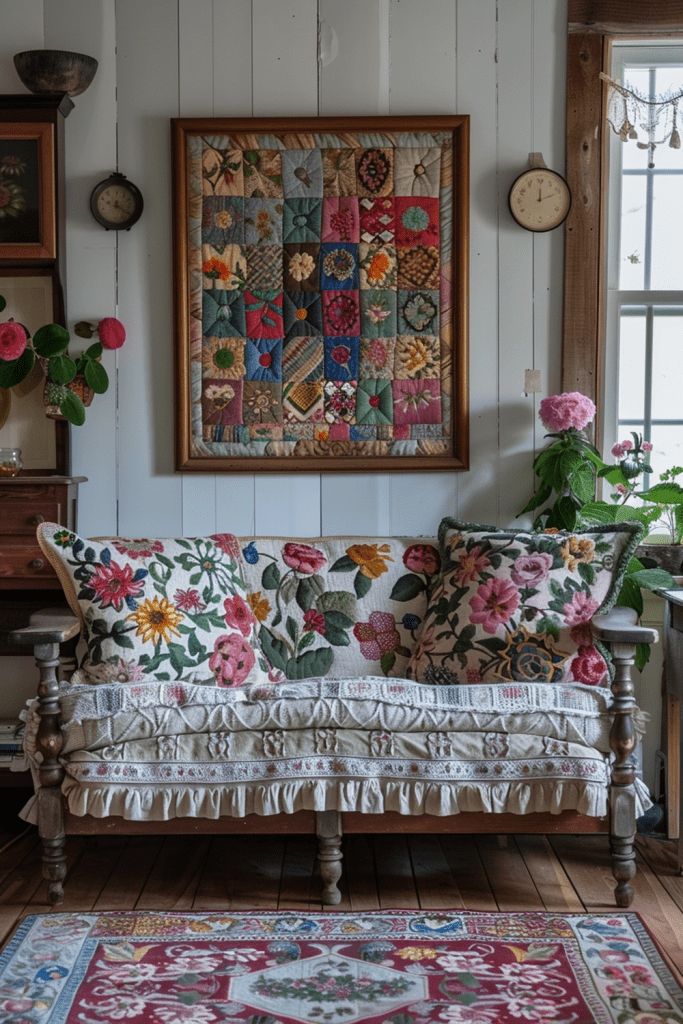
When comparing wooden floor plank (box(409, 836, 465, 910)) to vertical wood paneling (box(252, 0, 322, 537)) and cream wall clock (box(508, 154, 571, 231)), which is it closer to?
cream wall clock (box(508, 154, 571, 231))

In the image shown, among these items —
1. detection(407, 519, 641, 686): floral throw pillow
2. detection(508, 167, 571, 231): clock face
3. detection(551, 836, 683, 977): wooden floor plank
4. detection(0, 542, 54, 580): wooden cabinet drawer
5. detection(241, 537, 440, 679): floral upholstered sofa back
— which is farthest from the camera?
detection(508, 167, 571, 231): clock face

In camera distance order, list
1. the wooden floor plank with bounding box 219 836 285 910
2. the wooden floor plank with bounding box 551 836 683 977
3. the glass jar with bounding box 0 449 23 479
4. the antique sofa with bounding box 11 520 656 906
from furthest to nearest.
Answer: the glass jar with bounding box 0 449 23 479 → the wooden floor plank with bounding box 219 836 285 910 → the antique sofa with bounding box 11 520 656 906 → the wooden floor plank with bounding box 551 836 683 977

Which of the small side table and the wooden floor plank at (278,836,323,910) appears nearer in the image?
the wooden floor plank at (278,836,323,910)

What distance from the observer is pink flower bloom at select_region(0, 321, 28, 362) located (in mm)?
3396

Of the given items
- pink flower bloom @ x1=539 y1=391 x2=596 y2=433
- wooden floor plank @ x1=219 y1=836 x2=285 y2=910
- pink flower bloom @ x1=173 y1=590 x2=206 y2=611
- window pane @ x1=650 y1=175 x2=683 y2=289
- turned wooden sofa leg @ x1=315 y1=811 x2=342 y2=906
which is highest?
window pane @ x1=650 y1=175 x2=683 y2=289

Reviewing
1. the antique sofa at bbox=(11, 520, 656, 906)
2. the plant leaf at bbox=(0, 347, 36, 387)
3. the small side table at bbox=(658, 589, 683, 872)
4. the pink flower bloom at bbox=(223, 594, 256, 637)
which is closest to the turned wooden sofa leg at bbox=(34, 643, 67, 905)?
the antique sofa at bbox=(11, 520, 656, 906)

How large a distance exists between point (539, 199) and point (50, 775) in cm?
227

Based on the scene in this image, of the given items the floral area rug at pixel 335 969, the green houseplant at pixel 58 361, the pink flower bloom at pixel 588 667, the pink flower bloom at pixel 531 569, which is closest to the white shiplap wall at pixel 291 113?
the green houseplant at pixel 58 361

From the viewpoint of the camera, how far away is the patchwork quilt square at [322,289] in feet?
11.5

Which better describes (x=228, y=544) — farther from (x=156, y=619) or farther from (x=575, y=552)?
(x=575, y=552)

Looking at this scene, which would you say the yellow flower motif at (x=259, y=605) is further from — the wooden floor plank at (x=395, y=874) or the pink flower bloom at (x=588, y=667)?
the pink flower bloom at (x=588, y=667)

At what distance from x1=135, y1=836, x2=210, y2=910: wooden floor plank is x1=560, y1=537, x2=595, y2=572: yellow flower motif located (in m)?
1.30

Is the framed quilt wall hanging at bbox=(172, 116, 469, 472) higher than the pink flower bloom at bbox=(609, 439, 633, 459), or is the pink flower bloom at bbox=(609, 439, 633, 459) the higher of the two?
the framed quilt wall hanging at bbox=(172, 116, 469, 472)

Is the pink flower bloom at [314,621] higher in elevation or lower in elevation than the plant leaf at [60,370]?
lower
